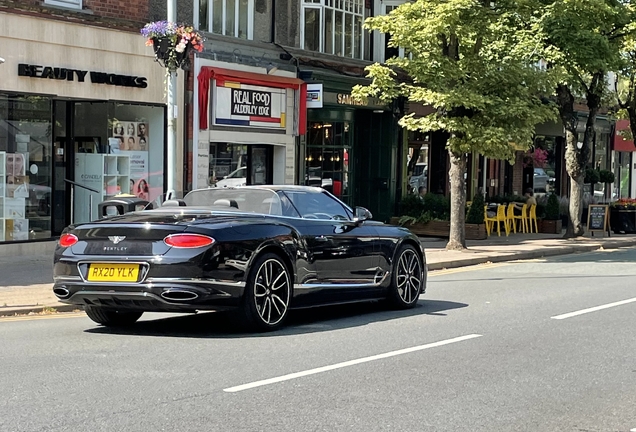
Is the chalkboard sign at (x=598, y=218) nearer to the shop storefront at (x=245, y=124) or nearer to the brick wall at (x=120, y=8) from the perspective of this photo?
the shop storefront at (x=245, y=124)

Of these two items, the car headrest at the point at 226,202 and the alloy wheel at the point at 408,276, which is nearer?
the car headrest at the point at 226,202

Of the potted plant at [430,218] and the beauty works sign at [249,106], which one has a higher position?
the beauty works sign at [249,106]

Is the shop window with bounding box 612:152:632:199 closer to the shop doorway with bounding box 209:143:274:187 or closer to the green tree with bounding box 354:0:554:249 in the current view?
the green tree with bounding box 354:0:554:249

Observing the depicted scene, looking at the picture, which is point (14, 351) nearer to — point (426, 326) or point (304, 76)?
point (426, 326)

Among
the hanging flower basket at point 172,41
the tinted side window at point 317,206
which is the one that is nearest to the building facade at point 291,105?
the hanging flower basket at point 172,41

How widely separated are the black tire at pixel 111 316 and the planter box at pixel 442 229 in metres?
15.1

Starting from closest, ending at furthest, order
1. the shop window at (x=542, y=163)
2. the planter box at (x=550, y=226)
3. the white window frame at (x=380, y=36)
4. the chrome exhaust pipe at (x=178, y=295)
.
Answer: the chrome exhaust pipe at (x=178, y=295)
the white window frame at (x=380, y=36)
the planter box at (x=550, y=226)
the shop window at (x=542, y=163)

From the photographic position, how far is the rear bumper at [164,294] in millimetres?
8391

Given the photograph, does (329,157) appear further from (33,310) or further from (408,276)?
(33,310)

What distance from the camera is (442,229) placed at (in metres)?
24.1

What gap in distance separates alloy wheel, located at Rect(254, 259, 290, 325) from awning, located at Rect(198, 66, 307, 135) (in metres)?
10.6

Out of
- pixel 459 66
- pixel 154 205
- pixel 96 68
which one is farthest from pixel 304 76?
pixel 154 205

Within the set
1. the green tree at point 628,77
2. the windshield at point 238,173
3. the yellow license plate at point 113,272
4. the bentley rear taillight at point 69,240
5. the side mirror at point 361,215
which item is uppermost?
the green tree at point 628,77

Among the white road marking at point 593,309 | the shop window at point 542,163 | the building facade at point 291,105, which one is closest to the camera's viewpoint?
the white road marking at point 593,309
